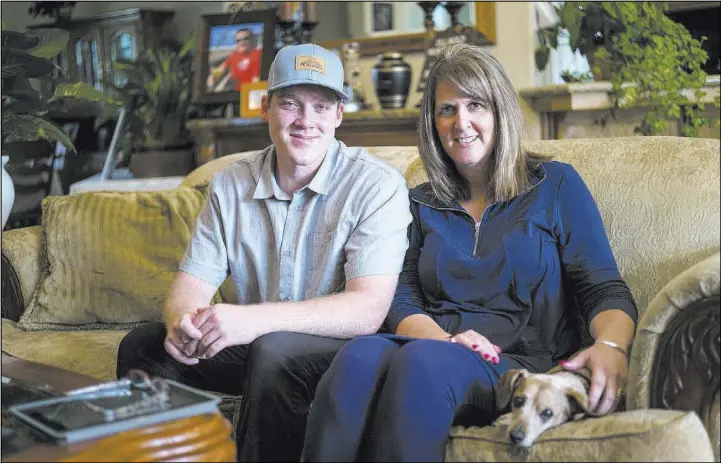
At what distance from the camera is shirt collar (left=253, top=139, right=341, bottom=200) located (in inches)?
80.2

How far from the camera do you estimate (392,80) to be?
3.79 m

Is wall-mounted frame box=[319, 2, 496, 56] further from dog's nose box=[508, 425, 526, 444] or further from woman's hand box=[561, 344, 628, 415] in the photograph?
dog's nose box=[508, 425, 526, 444]

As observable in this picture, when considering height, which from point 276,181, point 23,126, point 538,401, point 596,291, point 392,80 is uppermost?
point 392,80

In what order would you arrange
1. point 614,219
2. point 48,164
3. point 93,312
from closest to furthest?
point 614,219 < point 93,312 < point 48,164

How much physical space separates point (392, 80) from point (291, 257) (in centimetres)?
190

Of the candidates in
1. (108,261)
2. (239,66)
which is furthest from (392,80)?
(108,261)

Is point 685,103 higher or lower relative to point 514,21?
lower

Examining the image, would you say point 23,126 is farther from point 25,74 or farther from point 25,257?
point 25,257

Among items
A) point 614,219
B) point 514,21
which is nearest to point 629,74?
point 514,21

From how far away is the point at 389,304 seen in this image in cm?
195

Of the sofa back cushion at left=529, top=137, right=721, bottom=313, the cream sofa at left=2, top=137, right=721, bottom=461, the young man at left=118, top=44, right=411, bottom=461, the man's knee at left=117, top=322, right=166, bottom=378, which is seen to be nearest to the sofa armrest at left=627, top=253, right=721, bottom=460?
the cream sofa at left=2, top=137, right=721, bottom=461

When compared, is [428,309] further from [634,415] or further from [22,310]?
[22,310]

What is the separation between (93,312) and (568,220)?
1.40 meters

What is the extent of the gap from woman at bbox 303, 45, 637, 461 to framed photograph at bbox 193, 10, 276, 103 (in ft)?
7.98
